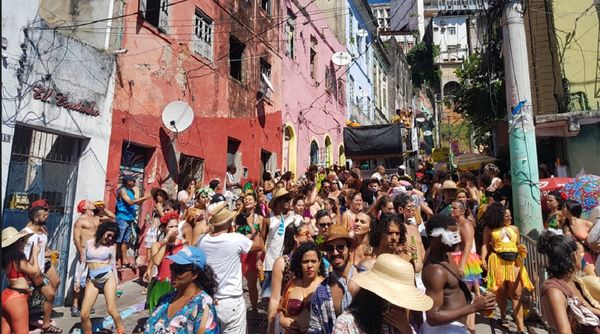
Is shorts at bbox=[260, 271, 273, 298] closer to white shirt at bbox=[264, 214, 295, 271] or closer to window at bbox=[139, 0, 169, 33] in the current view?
white shirt at bbox=[264, 214, 295, 271]

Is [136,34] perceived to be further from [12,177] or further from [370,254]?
[370,254]

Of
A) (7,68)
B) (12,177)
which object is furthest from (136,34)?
(12,177)

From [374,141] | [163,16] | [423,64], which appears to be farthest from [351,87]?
[423,64]

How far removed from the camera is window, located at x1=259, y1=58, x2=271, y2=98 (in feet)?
50.0

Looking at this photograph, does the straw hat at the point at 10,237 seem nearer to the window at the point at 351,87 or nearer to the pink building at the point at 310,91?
the pink building at the point at 310,91

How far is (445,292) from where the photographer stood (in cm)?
317

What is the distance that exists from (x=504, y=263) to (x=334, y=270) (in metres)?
3.32

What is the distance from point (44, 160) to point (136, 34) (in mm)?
3718

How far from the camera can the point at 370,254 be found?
4285 mm

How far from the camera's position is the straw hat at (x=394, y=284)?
2586 millimetres

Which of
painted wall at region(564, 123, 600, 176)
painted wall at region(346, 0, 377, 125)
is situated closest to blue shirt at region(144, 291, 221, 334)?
painted wall at region(564, 123, 600, 176)

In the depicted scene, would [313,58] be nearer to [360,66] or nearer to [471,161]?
[360,66]

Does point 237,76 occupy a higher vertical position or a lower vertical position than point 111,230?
higher

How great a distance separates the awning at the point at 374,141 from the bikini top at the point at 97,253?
14829 millimetres
